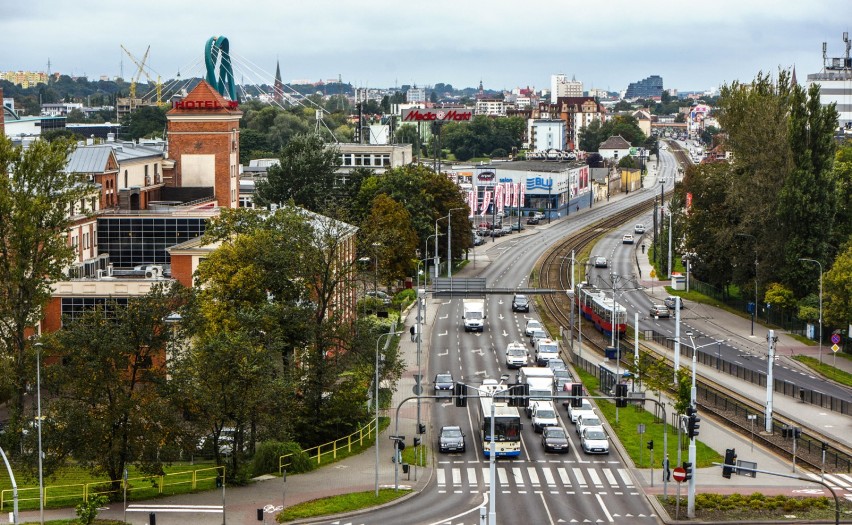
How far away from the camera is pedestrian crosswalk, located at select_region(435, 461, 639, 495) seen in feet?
210

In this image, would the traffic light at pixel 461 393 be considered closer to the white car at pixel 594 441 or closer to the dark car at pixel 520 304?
the white car at pixel 594 441

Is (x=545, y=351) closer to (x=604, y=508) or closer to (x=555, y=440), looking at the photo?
(x=555, y=440)

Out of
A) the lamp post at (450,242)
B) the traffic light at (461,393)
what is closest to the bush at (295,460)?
the traffic light at (461,393)

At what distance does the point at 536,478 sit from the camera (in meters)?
65.9

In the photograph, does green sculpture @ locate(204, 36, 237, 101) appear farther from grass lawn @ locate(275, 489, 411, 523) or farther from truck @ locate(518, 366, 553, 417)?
grass lawn @ locate(275, 489, 411, 523)

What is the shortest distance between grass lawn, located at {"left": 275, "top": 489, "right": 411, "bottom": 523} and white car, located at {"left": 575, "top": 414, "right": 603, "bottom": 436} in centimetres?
1426

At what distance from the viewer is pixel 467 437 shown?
75.5 metres

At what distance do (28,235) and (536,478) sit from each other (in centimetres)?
3080

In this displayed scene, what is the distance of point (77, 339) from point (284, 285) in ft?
60.5

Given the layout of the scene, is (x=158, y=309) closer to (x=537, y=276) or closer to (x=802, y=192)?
(x=802, y=192)

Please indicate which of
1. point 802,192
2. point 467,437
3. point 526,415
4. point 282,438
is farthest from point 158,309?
point 802,192

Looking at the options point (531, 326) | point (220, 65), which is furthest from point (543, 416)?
point (220, 65)

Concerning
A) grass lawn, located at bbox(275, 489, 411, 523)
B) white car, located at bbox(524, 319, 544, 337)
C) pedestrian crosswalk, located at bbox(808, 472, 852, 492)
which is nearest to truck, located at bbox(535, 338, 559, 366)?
white car, located at bbox(524, 319, 544, 337)

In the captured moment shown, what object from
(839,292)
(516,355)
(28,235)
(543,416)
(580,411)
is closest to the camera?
(28,235)
